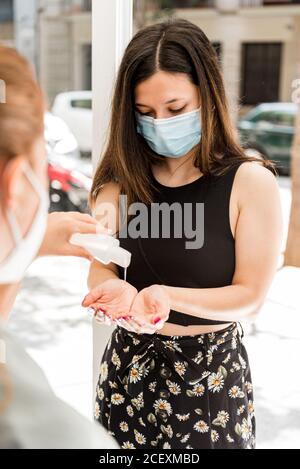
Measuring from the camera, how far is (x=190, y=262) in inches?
54.7

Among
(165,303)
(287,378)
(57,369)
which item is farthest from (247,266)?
(57,369)

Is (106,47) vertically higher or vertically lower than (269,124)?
higher

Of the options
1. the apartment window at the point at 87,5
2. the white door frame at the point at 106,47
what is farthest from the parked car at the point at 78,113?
the apartment window at the point at 87,5

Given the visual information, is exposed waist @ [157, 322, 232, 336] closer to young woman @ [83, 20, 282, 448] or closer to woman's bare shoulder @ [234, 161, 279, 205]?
young woman @ [83, 20, 282, 448]

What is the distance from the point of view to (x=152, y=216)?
4.90 feet

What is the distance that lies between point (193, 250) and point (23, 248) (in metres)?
0.61

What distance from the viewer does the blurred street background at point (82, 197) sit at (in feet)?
6.16

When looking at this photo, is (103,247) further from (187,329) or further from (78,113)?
(78,113)

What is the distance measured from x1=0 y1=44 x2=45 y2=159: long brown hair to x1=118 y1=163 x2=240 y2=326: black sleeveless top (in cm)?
64

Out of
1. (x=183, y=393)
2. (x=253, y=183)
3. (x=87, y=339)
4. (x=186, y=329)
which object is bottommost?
(x=87, y=339)

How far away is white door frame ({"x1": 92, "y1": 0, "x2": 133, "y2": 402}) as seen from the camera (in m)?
1.71

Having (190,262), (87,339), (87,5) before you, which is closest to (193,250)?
(190,262)

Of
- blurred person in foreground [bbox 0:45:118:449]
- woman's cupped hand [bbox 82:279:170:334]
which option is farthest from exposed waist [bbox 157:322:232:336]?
blurred person in foreground [bbox 0:45:118:449]

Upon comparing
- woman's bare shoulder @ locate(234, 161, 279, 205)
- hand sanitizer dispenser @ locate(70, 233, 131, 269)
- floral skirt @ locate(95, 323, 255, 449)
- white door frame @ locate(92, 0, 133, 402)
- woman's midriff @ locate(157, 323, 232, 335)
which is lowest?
floral skirt @ locate(95, 323, 255, 449)
